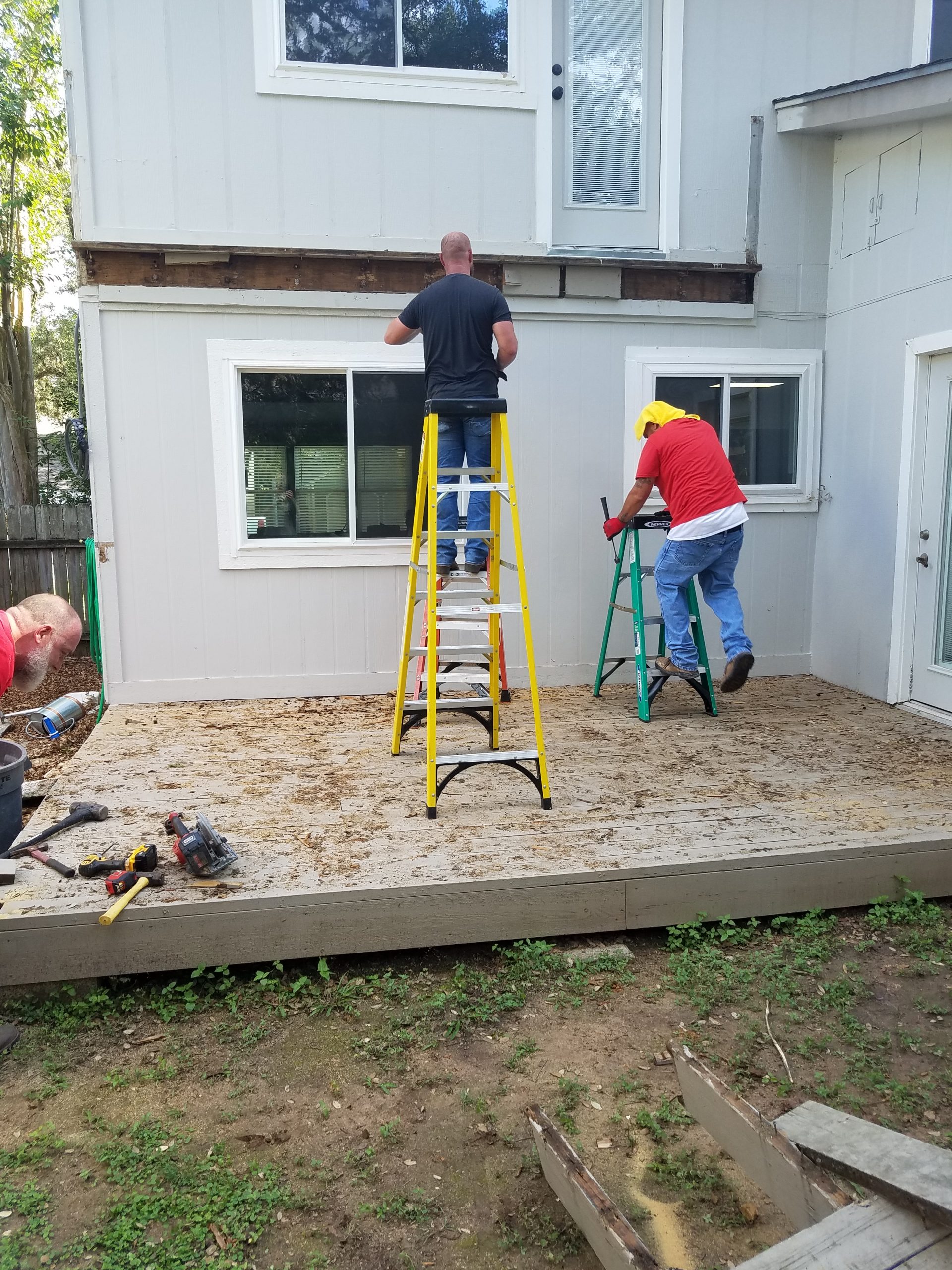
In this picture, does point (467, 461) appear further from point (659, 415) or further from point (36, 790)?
point (36, 790)

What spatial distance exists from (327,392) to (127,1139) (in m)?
4.47

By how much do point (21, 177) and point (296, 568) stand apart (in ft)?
33.9

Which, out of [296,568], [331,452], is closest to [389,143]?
[331,452]

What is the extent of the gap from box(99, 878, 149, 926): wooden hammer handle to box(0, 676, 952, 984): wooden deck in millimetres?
40

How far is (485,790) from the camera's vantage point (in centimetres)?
407

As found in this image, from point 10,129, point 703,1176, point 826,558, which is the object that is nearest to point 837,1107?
point 703,1176

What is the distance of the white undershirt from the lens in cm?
498

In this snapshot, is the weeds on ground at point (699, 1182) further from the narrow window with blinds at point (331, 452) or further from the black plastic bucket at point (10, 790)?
the narrow window with blinds at point (331, 452)

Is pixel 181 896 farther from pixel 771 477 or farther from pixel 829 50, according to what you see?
pixel 829 50

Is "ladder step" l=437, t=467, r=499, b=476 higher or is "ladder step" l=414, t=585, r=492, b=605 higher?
"ladder step" l=437, t=467, r=499, b=476

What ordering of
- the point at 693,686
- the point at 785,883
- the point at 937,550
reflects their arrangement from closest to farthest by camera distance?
the point at 785,883
the point at 937,550
the point at 693,686

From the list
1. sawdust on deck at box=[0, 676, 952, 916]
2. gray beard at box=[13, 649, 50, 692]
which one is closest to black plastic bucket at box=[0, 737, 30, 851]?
sawdust on deck at box=[0, 676, 952, 916]

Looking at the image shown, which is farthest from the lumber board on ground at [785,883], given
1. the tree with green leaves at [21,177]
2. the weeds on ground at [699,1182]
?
→ the tree with green leaves at [21,177]

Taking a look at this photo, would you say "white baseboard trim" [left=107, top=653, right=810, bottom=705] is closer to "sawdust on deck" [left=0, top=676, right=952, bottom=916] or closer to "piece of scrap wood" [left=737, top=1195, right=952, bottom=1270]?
"sawdust on deck" [left=0, top=676, right=952, bottom=916]
